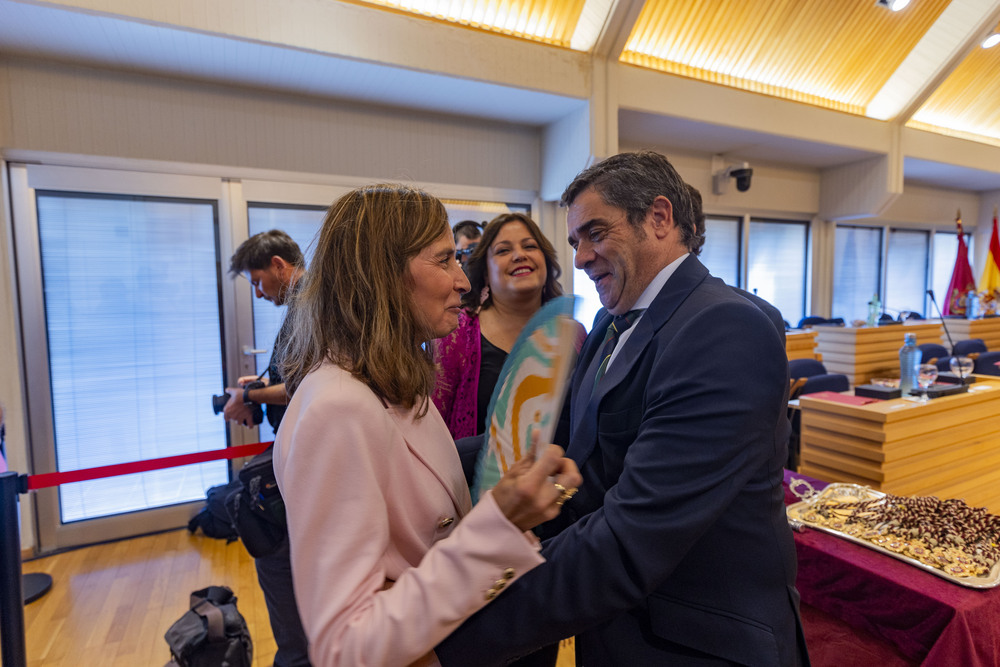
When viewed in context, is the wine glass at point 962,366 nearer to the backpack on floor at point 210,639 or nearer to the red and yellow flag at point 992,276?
the backpack on floor at point 210,639

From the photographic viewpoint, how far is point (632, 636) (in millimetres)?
980

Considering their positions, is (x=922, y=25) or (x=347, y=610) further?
(x=922, y=25)

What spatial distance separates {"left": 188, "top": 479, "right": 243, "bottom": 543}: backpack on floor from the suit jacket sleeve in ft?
10.9

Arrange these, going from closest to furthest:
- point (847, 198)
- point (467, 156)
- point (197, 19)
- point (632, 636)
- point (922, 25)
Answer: point (632, 636)
point (197, 19)
point (467, 156)
point (922, 25)
point (847, 198)

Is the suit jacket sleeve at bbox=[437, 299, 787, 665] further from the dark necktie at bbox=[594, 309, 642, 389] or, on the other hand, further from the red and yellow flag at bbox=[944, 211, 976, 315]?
the red and yellow flag at bbox=[944, 211, 976, 315]

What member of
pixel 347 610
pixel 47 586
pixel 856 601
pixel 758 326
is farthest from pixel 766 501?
pixel 47 586

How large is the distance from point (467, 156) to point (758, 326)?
394cm

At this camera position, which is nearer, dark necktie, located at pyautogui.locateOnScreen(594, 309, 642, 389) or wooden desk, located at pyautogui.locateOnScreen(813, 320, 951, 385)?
dark necktie, located at pyautogui.locateOnScreen(594, 309, 642, 389)

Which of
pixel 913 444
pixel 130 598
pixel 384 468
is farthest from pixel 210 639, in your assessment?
pixel 913 444

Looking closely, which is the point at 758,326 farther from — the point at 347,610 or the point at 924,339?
the point at 924,339

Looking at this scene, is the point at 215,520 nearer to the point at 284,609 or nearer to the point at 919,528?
the point at 284,609

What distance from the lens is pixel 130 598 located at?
289cm

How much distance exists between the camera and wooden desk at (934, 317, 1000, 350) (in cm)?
564

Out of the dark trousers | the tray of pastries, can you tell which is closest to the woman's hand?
Result: the tray of pastries
